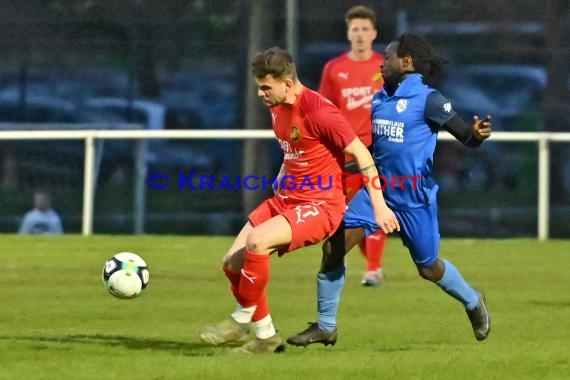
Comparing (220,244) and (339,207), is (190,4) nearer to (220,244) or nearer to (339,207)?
(220,244)

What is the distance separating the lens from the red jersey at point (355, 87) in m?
13.2

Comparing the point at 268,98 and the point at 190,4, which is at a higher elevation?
the point at 190,4

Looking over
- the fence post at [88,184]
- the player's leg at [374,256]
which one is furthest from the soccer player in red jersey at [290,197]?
the fence post at [88,184]

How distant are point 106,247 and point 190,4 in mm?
3814

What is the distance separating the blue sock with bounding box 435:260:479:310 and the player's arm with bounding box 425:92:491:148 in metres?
0.79

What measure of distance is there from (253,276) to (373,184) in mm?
847

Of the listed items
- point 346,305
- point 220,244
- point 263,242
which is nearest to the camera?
point 263,242

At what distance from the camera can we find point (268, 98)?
8.40m

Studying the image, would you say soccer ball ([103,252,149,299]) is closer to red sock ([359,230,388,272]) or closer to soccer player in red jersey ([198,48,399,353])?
soccer player in red jersey ([198,48,399,353])

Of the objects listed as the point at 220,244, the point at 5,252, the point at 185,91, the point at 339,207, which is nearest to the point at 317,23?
the point at 185,91

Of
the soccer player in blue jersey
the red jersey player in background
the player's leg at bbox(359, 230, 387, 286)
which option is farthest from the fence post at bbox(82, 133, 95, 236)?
the soccer player in blue jersey

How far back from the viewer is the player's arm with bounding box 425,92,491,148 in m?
8.80

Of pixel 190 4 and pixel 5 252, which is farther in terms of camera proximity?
pixel 190 4

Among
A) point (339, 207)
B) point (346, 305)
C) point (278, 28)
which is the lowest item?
point (346, 305)
